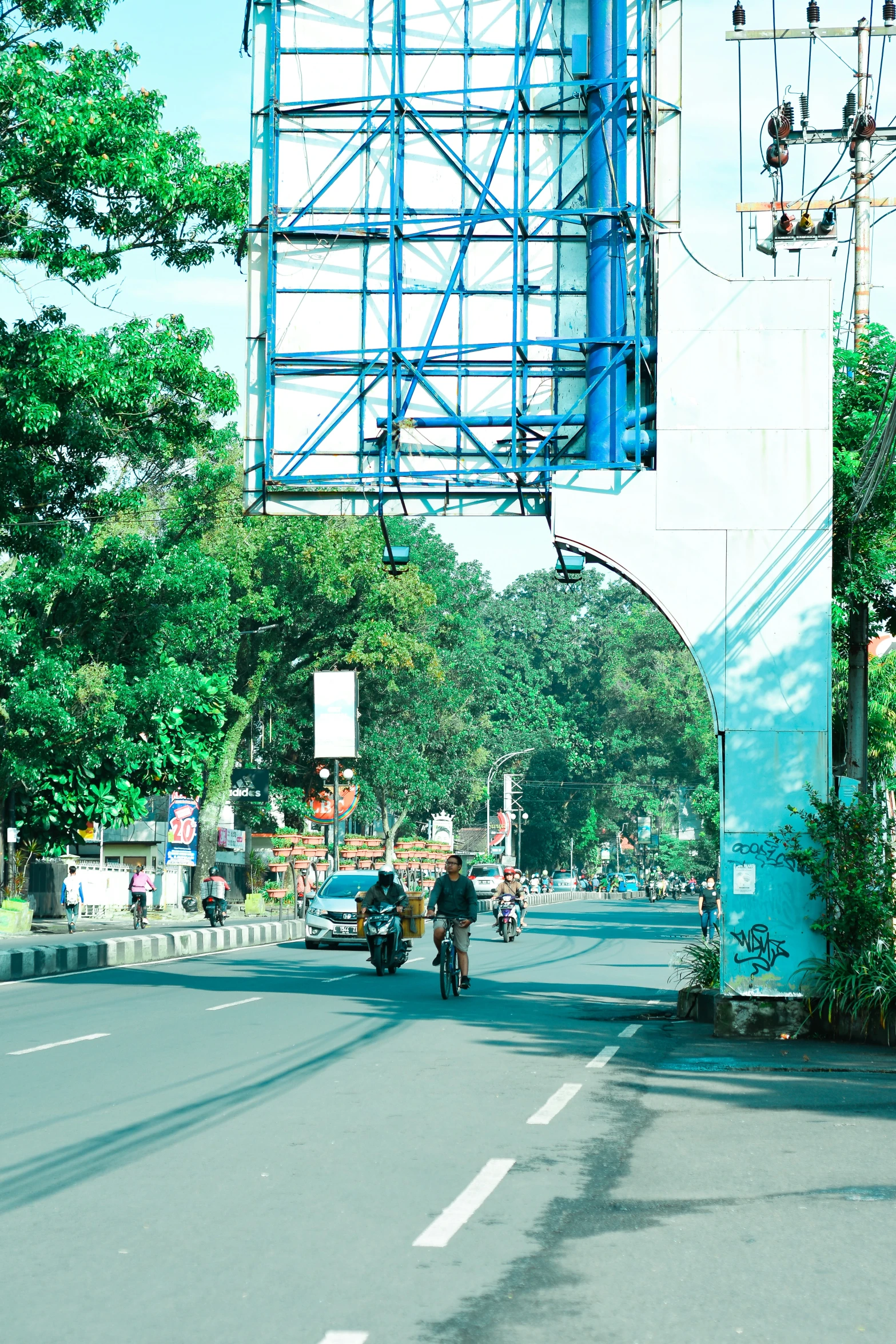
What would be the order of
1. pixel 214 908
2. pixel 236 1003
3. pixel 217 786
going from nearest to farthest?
pixel 236 1003 → pixel 214 908 → pixel 217 786

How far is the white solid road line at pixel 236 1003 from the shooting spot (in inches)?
703

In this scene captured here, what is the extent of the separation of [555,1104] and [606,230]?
10.4 meters

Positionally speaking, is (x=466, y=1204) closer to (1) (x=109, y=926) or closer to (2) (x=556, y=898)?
(1) (x=109, y=926)

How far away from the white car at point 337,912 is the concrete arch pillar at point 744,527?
18187 millimetres

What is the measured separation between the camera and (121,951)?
29391 mm

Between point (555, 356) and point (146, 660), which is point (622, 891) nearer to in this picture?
point (146, 660)

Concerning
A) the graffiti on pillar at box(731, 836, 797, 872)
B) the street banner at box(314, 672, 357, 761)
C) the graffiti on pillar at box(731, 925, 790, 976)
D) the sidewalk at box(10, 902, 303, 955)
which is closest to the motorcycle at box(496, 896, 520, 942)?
the sidewalk at box(10, 902, 303, 955)

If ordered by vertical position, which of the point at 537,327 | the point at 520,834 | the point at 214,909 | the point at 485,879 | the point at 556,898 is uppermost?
the point at 537,327

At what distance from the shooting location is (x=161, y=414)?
81.2ft

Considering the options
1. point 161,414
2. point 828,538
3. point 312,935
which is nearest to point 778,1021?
point 828,538

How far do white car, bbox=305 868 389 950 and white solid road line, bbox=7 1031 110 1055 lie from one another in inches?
710

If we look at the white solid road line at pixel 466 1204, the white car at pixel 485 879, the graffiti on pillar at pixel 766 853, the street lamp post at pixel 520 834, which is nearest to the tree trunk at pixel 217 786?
the white car at pixel 485 879

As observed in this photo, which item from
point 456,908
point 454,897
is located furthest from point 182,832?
point 456,908

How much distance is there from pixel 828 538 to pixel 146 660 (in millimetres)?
20526
